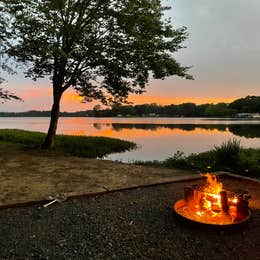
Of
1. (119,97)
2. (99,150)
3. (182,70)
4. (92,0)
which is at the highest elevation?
(92,0)

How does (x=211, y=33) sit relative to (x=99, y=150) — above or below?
above

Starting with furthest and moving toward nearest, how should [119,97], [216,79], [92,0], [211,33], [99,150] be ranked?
[216,79], [211,33], [99,150], [119,97], [92,0]

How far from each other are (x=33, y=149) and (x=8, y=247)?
11065 millimetres

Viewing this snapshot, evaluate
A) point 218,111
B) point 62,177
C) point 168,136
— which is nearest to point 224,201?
point 62,177

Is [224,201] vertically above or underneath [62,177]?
above

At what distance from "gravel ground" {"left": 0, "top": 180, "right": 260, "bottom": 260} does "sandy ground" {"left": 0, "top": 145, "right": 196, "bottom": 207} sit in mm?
838

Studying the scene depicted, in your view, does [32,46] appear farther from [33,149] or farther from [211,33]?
[211,33]

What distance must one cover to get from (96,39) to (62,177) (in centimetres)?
780

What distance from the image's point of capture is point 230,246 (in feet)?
12.9

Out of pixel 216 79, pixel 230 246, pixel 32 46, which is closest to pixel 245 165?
pixel 230 246

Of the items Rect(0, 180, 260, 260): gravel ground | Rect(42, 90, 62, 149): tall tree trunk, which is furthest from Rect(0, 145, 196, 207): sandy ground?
Rect(42, 90, 62, 149): tall tree trunk

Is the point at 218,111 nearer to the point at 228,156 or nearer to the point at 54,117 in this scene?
the point at 54,117

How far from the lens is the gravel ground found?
12.0 feet

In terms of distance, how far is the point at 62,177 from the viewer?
26.1ft
